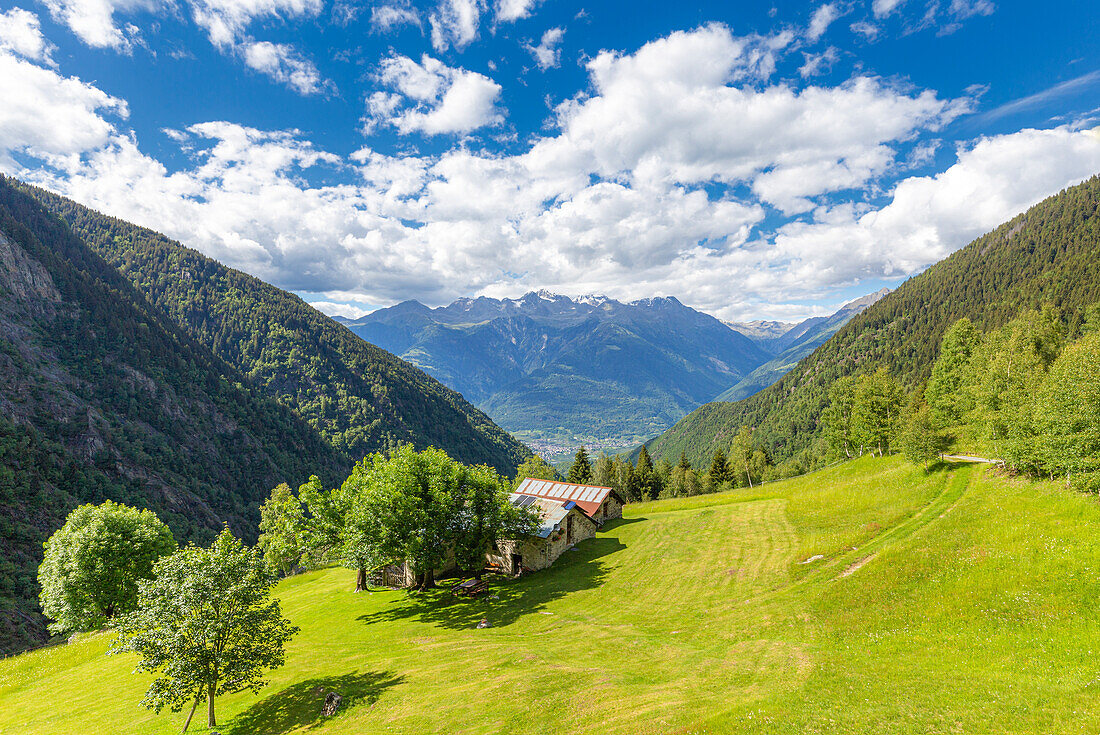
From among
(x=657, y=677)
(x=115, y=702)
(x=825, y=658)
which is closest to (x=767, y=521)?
(x=825, y=658)

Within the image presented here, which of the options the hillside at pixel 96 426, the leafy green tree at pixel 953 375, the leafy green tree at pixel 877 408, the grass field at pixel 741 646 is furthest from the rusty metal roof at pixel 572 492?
the hillside at pixel 96 426

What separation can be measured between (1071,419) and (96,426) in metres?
211

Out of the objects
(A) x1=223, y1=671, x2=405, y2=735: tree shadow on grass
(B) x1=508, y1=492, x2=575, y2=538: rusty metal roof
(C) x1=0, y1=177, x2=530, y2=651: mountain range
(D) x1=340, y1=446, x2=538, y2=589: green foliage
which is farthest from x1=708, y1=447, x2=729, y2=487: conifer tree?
(C) x1=0, y1=177, x2=530, y2=651: mountain range

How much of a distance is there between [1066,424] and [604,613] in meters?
44.5

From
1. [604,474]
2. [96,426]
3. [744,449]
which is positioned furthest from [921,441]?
[96,426]

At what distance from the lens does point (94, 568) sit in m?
49.6

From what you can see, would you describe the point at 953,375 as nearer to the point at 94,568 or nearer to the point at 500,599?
the point at 500,599

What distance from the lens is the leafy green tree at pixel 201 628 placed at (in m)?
22.5

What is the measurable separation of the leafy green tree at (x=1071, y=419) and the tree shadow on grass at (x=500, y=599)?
1750 inches

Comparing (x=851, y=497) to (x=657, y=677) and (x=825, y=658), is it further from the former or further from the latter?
(x=657, y=677)

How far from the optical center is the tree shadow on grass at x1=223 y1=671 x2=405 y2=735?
23688 mm

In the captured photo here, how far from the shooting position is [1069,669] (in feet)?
60.4

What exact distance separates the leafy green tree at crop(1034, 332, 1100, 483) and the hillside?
139417 mm

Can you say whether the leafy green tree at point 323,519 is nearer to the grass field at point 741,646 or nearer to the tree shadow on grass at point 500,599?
the grass field at point 741,646
